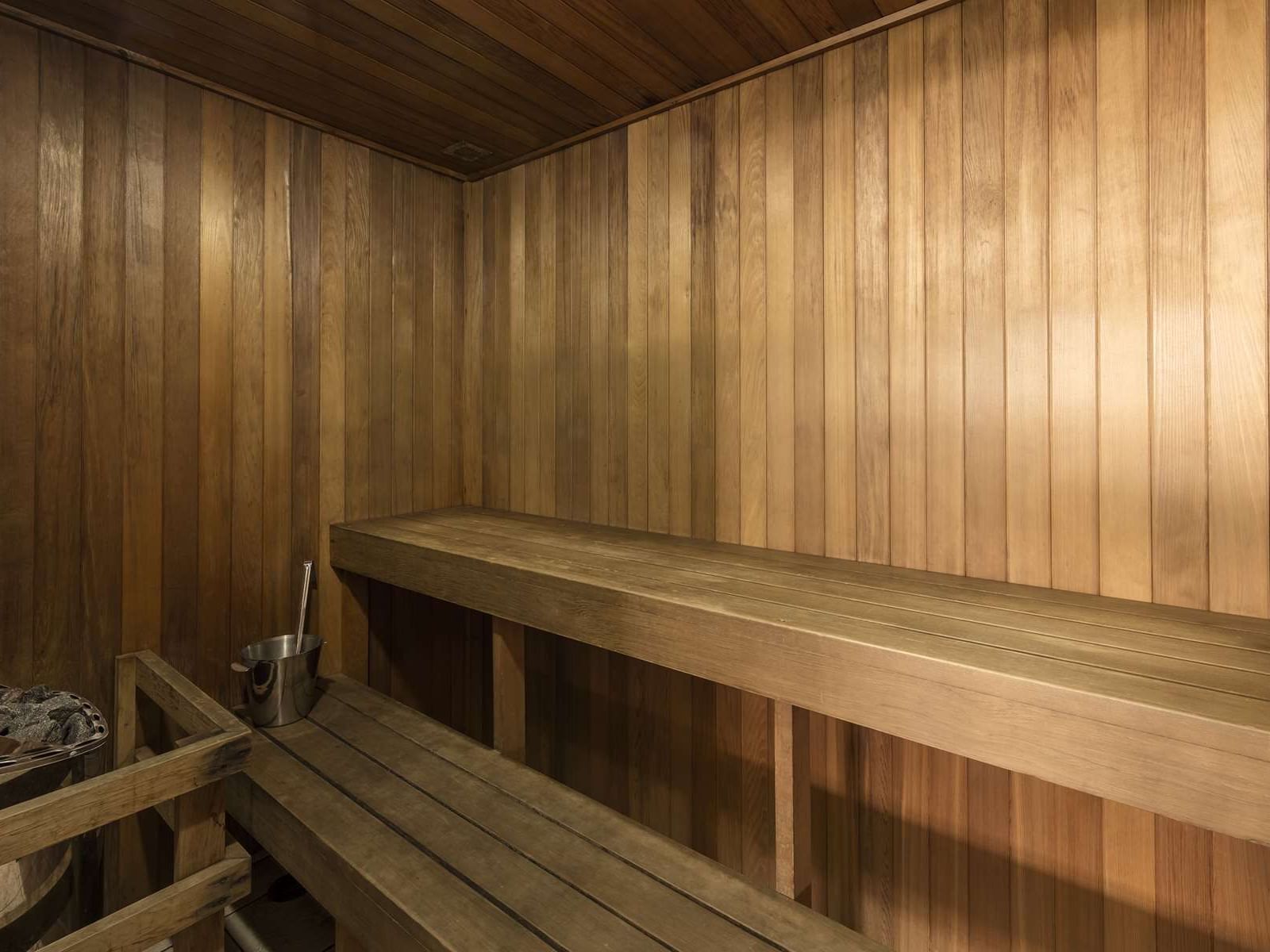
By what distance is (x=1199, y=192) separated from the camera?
1362 mm

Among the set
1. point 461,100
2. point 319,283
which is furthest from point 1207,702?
point 319,283

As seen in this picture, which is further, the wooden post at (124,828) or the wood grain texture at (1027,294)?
the wooden post at (124,828)

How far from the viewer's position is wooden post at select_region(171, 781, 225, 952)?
51.3 inches

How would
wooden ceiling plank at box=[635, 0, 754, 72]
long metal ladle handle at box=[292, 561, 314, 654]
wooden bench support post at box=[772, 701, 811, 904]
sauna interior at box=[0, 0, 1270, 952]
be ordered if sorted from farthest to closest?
1. long metal ladle handle at box=[292, 561, 314, 654]
2. wooden ceiling plank at box=[635, 0, 754, 72]
3. wooden bench support post at box=[772, 701, 811, 904]
4. sauna interior at box=[0, 0, 1270, 952]

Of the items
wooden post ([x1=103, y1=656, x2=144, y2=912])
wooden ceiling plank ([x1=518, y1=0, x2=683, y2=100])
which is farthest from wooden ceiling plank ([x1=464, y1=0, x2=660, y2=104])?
wooden post ([x1=103, y1=656, x2=144, y2=912])

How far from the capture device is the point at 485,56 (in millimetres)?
1929

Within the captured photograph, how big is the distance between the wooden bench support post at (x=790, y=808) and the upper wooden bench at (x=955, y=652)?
0.28 m

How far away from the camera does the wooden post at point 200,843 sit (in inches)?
51.3

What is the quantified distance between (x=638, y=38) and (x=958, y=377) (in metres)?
1.30

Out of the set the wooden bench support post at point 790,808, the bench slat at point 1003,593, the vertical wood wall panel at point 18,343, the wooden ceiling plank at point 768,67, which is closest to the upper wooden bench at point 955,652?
the bench slat at point 1003,593

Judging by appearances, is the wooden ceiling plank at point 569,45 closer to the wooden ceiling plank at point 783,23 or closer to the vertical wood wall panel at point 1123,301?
the wooden ceiling plank at point 783,23

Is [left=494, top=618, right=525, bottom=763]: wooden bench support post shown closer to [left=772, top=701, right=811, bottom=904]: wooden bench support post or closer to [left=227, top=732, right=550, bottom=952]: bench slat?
[left=227, top=732, right=550, bottom=952]: bench slat

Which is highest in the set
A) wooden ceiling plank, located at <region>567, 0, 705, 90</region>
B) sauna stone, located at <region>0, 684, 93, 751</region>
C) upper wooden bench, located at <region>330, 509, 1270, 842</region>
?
wooden ceiling plank, located at <region>567, 0, 705, 90</region>

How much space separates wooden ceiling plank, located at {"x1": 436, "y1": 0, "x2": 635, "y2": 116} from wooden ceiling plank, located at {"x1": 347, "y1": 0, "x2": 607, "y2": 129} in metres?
0.03
